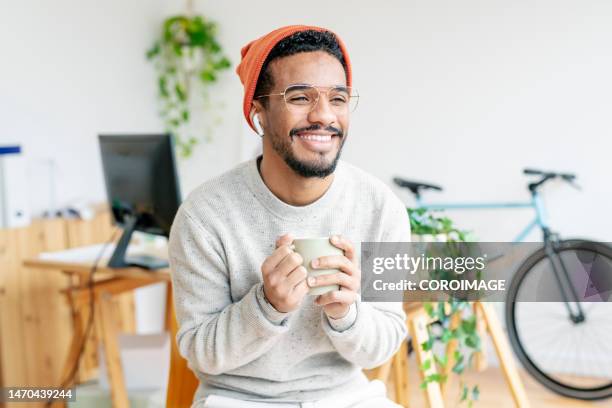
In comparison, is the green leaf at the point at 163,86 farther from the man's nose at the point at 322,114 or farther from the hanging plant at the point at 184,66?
the man's nose at the point at 322,114

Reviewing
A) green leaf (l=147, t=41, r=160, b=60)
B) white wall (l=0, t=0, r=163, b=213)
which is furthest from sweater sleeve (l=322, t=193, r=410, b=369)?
green leaf (l=147, t=41, r=160, b=60)

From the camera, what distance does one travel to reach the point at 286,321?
3.59 ft

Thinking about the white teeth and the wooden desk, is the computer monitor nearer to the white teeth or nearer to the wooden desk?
the wooden desk

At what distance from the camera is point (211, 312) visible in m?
1.17

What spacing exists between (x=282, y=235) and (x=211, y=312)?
208mm

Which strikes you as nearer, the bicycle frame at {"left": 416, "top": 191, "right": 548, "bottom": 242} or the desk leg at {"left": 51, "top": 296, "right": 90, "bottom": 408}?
the desk leg at {"left": 51, "top": 296, "right": 90, "bottom": 408}

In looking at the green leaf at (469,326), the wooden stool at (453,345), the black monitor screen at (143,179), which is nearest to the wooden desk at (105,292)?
the black monitor screen at (143,179)

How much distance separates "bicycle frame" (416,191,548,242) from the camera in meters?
2.72

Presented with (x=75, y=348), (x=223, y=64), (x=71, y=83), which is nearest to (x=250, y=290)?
(x=75, y=348)

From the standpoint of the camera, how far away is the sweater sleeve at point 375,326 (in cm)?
111

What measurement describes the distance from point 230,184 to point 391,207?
0.31 metres

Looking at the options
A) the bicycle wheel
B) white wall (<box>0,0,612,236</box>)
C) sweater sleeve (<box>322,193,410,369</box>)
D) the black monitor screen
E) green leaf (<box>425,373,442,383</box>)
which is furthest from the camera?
white wall (<box>0,0,612,236</box>)

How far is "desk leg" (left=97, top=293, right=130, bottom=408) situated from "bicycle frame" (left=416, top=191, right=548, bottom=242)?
1.33 meters

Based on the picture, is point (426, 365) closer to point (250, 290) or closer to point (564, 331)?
point (250, 290)
